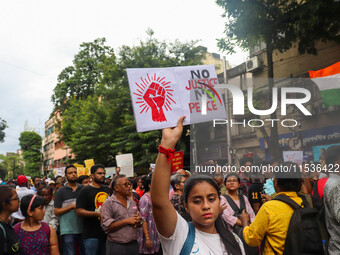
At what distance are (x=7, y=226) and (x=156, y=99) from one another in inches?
75.8

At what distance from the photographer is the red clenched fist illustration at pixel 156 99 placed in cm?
333

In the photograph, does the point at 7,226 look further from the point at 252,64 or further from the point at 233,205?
the point at 252,64

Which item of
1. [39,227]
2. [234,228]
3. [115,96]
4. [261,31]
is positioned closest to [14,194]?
[39,227]

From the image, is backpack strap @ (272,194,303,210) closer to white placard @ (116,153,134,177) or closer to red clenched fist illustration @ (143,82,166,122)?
red clenched fist illustration @ (143,82,166,122)

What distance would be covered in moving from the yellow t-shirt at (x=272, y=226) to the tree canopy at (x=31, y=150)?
82724 millimetres

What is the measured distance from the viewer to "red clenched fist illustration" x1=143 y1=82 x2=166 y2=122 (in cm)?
333

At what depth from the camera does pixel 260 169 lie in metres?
4.86

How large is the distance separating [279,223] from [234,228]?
136 cm

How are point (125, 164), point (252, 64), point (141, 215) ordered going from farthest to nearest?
point (252, 64) < point (125, 164) < point (141, 215)

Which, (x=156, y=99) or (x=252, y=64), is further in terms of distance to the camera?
(x=252, y=64)

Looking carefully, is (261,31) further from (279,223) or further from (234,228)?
(279,223)

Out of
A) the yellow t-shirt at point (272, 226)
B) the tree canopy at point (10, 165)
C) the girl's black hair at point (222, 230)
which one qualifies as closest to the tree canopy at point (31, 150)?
the tree canopy at point (10, 165)

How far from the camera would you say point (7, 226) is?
10.8 feet

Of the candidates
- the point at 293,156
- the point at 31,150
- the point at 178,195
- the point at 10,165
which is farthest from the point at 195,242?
the point at 10,165
